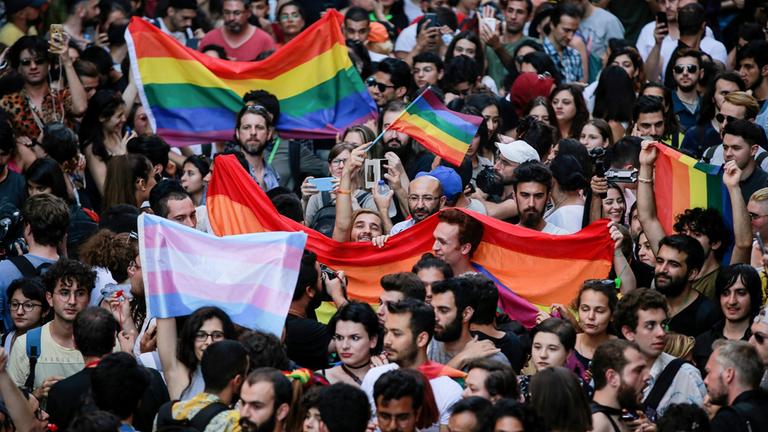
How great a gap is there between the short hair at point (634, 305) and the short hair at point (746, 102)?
401cm

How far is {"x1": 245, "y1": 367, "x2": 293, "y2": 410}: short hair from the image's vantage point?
958 cm

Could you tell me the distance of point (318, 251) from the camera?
13.1 meters

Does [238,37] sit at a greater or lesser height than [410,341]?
greater

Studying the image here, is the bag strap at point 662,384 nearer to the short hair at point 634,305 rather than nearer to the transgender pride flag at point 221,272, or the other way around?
the short hair at point 634,305

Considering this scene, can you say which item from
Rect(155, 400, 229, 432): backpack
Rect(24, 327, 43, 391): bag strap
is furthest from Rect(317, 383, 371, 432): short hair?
Rect(24, 327, 43, 391): bag strap

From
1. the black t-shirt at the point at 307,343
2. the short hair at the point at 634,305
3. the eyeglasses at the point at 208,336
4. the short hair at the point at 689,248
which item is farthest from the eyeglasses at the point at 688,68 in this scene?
the eyeglasses at the point at 208,336

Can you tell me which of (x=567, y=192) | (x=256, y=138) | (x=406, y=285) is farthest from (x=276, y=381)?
(x=256, y=138)

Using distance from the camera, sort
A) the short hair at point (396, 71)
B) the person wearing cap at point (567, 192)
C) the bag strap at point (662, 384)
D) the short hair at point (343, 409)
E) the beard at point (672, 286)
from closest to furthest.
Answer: the short hair at point (343, 409) < the bag strap at point (662, 384) < the beard at point (672, 286) < the person wearing cap at point (567, 192) < the short hair at point (396, 71)

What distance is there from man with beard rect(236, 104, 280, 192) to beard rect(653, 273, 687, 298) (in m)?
4.35

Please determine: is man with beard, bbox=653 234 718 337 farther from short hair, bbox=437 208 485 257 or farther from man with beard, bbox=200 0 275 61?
man with beard, bbox=200 0 275 61

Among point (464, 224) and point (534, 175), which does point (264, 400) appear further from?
point (534, 175)

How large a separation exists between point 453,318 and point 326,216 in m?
3.08

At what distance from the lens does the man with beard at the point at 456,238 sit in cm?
1259

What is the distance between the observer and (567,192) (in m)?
13.9
